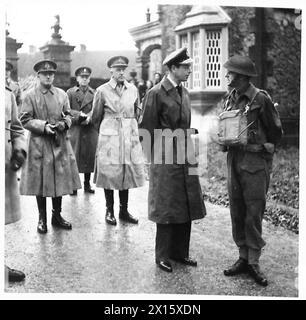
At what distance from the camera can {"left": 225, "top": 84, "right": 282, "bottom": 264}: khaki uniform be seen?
13.7 ft

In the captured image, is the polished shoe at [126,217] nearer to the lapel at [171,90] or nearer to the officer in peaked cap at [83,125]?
the officer in peaked cap at [83,125]

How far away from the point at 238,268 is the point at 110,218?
1995 millimetres

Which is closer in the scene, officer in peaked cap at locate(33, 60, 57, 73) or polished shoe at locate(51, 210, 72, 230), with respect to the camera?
officer in peaked cap at locate(33, 60, 57, 73)

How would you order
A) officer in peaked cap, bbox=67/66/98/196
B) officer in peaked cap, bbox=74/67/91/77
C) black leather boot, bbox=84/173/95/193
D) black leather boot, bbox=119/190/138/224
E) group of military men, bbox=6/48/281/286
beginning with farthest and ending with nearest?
black leather boot, bbox=84/173/95/193 < officer in peaked cap, bbox=67/66/98/196 < officer in peaked cap, bbox=74/67/91/77 < black leather boot, bbox=119/190/138/224 < group of military men, bbox=6/48/281/286

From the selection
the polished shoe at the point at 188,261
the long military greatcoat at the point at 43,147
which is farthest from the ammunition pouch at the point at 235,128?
the long military greatcoat at the point at 43,147

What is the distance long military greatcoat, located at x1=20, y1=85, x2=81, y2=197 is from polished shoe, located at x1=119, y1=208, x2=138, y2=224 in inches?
33.9

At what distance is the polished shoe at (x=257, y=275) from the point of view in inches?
165

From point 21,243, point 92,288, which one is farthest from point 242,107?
point 21,243

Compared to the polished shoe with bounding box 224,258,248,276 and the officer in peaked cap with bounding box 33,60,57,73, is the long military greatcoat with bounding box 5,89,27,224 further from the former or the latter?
the polished shoe with bounding box 224,258,248,276

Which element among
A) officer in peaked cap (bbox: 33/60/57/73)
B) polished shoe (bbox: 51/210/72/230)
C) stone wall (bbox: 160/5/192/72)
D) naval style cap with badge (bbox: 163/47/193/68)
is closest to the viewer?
naval style cap with badge (bbox: 163/47/193/68)

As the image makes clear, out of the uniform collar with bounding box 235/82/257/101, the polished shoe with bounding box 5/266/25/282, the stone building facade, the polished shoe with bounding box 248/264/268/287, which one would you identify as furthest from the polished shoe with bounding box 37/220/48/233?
the stone building facade

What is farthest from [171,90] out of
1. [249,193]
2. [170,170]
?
[249,193]

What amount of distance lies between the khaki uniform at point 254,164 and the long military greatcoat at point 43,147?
2097 millimetres
